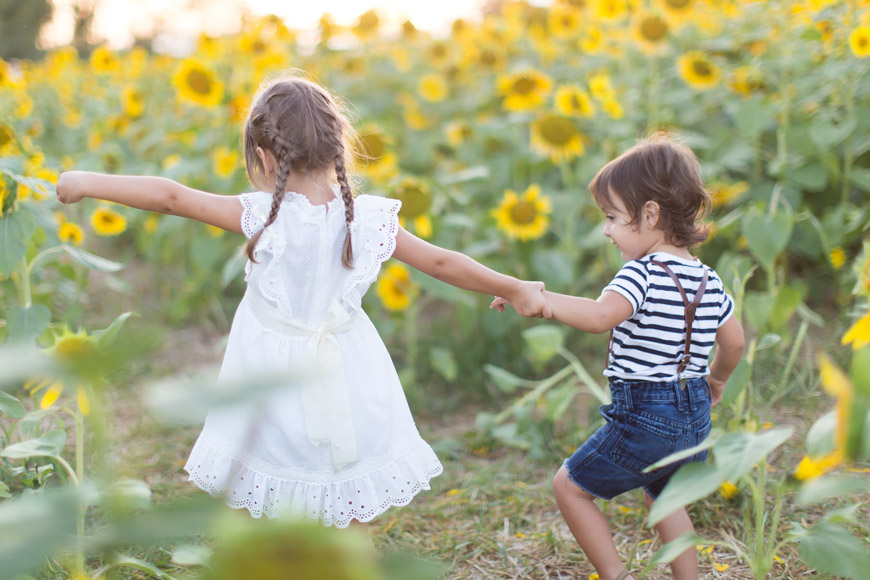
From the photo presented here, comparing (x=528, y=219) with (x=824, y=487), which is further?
(x=528, y=219)

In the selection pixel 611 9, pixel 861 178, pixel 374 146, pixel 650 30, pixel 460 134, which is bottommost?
pixel 861 178

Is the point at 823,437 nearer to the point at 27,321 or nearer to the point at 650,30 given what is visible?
the point at 27,321

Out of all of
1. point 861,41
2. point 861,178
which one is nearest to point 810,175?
point 861,178

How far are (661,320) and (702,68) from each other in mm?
1981

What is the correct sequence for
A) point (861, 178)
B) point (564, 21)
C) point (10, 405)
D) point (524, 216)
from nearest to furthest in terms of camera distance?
1. point (10, 405)
2. point (861, 178)
3. point (524, 216)
4. point (564, 21)

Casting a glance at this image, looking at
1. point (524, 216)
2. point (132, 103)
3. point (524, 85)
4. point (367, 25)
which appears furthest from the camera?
point (367, 25)

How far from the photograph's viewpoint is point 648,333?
1.35 metres

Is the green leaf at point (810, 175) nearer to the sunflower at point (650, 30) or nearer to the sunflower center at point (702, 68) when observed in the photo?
the sunflower center at point (702, 68)

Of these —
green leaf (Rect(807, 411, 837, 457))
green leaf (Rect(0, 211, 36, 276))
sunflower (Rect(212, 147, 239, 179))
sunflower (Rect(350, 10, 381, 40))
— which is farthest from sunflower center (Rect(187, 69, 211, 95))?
green leaf (Rect(807, 411, 837, 457))

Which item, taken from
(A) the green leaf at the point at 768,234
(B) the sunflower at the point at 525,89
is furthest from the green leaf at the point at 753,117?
(B) the sunflower at the point at 525,89

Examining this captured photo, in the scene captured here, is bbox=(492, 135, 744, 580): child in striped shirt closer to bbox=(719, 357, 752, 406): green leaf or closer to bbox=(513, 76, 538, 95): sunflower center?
bbox=(719, 357, 752, 406): green leaf

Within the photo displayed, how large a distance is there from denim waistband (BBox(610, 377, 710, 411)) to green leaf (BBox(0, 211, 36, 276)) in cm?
118

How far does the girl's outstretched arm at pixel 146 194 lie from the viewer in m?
1.32

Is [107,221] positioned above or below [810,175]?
below
